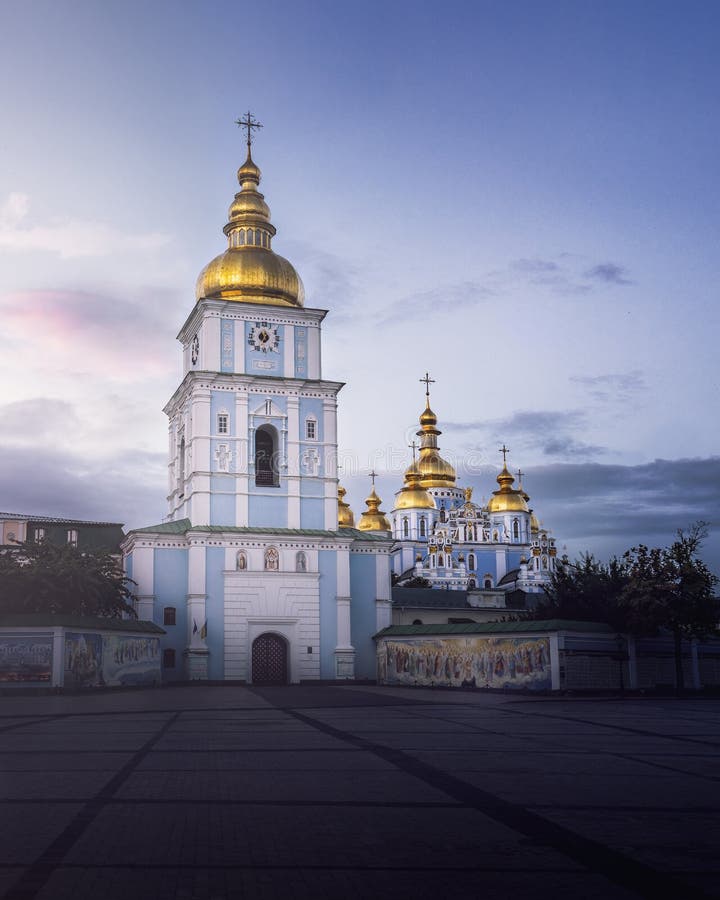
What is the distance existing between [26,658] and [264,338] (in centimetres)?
2166

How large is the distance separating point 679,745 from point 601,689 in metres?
22.7

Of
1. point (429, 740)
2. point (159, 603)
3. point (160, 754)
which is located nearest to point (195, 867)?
point (160, 754)

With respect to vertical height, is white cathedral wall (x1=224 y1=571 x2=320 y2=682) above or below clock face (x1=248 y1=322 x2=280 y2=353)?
below

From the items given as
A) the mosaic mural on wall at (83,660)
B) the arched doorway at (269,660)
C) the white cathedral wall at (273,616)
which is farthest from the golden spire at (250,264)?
the mosaic mural on wall at (83,660)

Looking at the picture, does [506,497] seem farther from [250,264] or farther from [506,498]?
[250,264]

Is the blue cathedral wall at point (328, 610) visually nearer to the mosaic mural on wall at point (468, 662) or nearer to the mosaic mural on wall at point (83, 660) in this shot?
the mosaic mural on wall at point (468, 662)

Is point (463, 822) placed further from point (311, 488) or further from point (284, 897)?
point (311, 488)

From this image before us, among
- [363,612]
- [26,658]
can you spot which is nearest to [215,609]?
[363,612]

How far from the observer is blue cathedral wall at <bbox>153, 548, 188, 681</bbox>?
48.2 metres

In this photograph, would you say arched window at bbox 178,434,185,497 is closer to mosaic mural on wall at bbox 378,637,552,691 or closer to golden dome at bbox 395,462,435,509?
mosaic mural on wall at bbox 378,637,552,691

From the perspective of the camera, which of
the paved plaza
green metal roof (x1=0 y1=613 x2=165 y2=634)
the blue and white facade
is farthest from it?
the blue and white facade

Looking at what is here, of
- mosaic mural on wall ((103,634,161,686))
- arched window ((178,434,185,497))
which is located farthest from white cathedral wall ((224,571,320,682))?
arched window ((178,434,185,497))

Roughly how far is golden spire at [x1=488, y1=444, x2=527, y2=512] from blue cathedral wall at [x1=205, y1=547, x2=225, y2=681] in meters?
62.6

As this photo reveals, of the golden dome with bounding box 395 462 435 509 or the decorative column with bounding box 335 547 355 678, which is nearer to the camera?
the decorative column with bounding box 335 547 355 678
